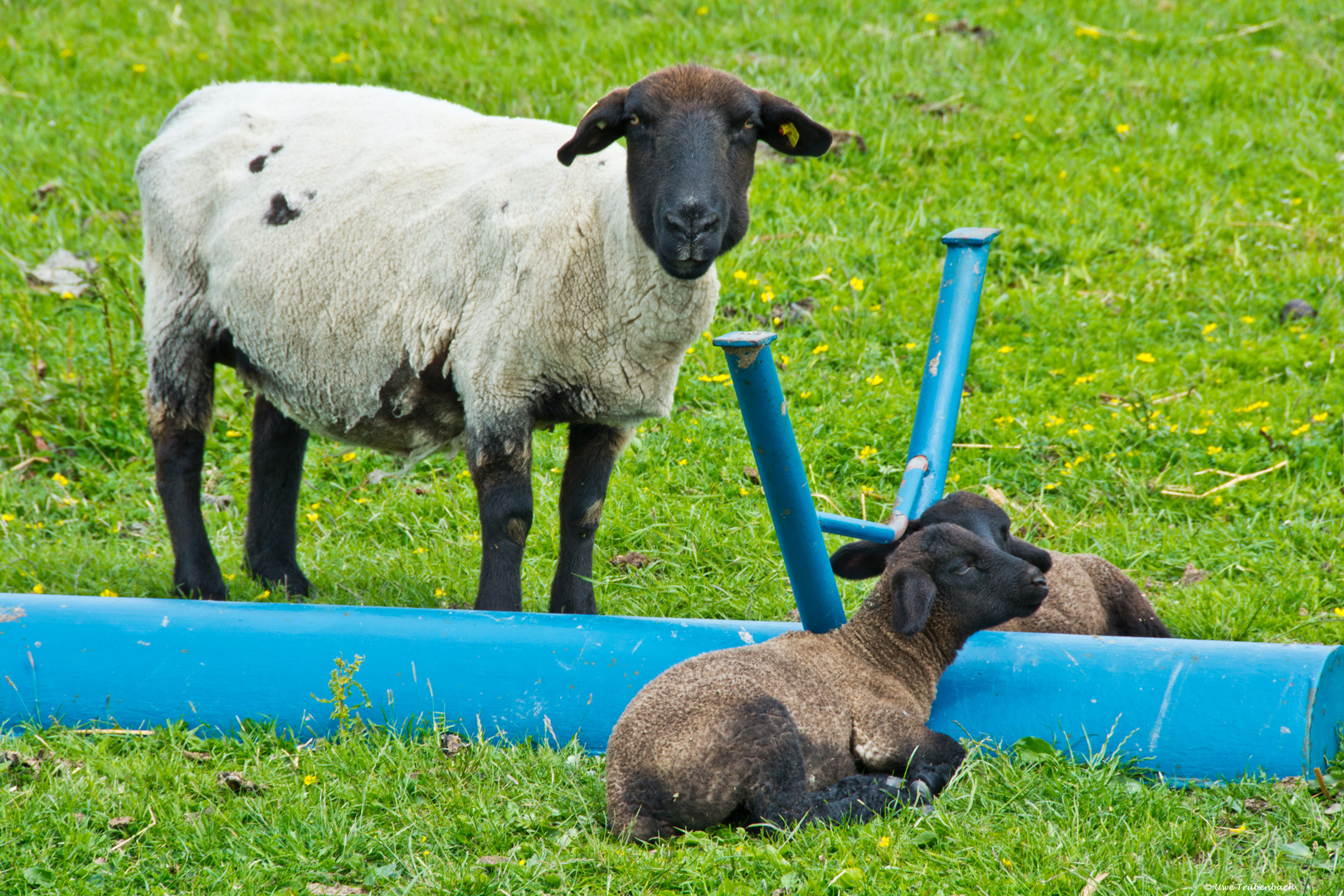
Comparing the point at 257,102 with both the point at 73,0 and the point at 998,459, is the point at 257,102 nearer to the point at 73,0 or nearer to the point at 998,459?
the point at 998,459

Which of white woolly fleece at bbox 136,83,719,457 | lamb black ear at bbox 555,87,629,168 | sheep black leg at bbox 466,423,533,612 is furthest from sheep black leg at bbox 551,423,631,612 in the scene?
lamb black ear at bbox 555,87,629,168

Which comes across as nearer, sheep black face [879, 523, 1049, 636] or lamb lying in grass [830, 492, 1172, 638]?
sheep black face [879, 523, 1049, 636]

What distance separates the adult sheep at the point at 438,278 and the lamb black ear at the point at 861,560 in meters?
0.92

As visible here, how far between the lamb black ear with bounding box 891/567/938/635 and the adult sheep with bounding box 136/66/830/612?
1254 millimetres

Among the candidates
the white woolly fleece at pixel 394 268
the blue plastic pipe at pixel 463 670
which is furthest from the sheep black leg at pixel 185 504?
the blue plastic pipe at pixel 463 670

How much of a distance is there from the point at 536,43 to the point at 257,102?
567 cm

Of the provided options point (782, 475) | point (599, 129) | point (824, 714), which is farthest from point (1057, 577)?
point (599, 129)

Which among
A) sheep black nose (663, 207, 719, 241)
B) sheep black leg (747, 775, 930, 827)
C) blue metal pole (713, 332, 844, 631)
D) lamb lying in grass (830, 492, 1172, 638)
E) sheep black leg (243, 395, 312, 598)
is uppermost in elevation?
sheep black nose (663, 207, 719, 241)

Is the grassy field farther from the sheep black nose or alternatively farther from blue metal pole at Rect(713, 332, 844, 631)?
the sheep black nose

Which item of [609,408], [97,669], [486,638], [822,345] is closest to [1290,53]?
[822,345]

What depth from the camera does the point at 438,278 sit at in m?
5.05

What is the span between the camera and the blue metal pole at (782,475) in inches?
126

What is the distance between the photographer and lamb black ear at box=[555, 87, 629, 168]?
4453 millimetres

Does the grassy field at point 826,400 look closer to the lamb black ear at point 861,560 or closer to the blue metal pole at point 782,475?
the blue metal pole at point 782,475
